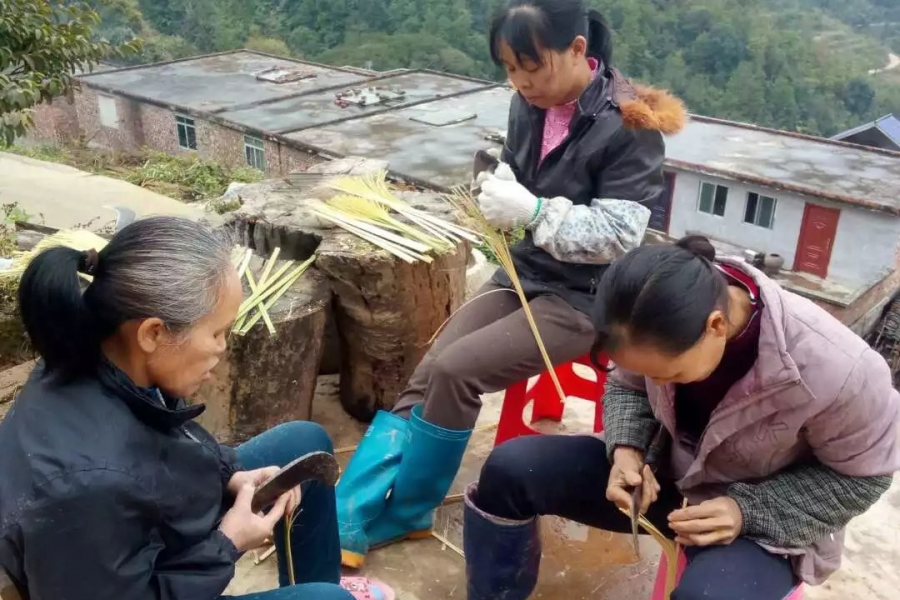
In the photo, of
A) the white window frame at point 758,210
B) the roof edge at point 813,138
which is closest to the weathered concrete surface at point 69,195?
the white window frame at point 758,210

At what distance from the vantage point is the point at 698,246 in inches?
69.0

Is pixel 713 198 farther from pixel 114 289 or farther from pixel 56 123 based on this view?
pixel 56 123

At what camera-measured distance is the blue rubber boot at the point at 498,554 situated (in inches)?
83.6

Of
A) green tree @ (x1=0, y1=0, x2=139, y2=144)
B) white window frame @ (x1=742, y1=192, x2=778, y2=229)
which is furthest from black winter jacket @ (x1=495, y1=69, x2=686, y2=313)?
white window frame @ (x1=742, y1=192, x2=778, y2=229)

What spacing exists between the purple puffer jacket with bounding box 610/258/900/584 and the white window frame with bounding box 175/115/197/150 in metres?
17.0

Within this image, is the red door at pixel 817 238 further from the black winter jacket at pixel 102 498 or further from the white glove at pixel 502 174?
the black winter jacket at pixel 102 498

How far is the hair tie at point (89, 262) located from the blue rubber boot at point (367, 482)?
1327 millimetres

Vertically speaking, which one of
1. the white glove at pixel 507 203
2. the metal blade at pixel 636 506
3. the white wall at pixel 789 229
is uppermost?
the white glove at pixel 507 203

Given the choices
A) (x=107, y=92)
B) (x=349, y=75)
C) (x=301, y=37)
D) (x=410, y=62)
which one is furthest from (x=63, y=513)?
(x=301, y=37)

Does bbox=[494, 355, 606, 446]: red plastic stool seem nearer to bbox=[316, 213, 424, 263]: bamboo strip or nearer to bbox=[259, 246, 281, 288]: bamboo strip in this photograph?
bbox=[316, 213, 424, 263]: bamboo strip

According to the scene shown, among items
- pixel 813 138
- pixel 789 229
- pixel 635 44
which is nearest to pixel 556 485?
pixel 789 229

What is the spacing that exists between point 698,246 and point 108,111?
1961cm

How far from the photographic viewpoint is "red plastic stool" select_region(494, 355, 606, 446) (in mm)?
2834

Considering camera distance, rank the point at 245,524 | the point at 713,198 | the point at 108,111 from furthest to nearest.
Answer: the point at 108,111
the point at 713,198
the point at 245,524
